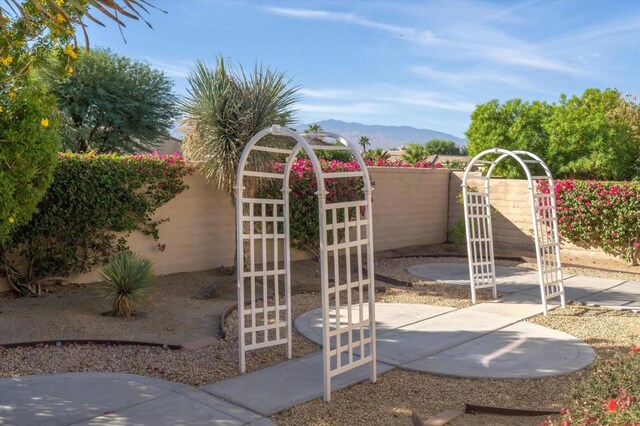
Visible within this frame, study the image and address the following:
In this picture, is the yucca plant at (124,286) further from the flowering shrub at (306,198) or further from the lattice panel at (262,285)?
the flowering shrub at (306,198)

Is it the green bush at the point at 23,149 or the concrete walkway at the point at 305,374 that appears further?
the green bush at the point at 23,149

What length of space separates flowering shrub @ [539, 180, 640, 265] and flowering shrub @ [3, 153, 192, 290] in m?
8.21

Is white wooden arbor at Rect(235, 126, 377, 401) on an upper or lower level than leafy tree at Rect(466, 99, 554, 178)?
lower

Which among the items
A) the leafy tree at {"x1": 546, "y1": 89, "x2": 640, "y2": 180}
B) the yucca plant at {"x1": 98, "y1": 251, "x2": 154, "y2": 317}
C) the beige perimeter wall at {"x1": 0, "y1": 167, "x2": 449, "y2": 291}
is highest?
the leafy tree at {"x1": 546, "y1": 89, "x2": 640, "y2": 180}

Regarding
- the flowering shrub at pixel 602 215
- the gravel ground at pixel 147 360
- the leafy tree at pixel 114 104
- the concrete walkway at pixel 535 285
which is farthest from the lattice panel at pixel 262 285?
the leafy tree at pixel 114 104

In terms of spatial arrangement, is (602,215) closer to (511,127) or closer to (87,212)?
(87,212)

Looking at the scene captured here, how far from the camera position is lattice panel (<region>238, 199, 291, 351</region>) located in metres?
5.88

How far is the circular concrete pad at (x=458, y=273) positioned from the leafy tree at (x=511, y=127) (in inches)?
575

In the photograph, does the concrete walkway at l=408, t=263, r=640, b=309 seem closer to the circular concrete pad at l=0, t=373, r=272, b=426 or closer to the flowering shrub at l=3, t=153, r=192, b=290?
the flowering shrub at l=3, t=153, r=192, b=290

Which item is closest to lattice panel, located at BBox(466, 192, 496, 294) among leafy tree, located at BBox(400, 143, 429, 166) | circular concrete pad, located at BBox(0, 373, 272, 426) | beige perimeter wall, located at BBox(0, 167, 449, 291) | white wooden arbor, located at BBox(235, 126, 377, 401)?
white wooden arbor, located at BBox(235, 126, 377, 401)

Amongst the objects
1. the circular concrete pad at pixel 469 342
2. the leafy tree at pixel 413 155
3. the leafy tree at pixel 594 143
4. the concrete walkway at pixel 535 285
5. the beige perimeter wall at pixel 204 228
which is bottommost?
the circular concrete pad at pixel 469 342

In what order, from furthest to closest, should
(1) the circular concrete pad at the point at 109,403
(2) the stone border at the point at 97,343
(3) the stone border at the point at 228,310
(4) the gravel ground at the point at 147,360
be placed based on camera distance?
(3) the stone border at the point at 228,310 < (2) the stone border at the point at 97,343 < (4) the gravel ground at the point at 147,360 < (1) the circular concrete pad at the point at 109,403

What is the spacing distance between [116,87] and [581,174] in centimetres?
1980

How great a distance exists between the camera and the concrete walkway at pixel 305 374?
4535 millimetres
